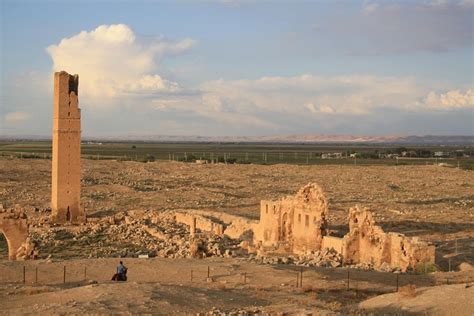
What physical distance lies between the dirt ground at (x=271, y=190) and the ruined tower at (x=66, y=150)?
3.86 meters

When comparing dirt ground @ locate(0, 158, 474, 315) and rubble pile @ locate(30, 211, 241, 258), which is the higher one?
dirt ground @ locate(0, 158, 474, 315)

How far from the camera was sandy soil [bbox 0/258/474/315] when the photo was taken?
12.8 meters

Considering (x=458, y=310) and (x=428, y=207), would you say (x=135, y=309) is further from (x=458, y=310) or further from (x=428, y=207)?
(x=428, y=207)

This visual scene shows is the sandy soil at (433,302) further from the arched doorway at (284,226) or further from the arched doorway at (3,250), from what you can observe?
the arched doorway at (3,250)

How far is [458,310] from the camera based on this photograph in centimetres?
1212

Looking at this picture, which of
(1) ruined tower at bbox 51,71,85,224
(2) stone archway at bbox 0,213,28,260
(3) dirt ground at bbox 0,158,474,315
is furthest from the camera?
(1) ruined tower at bbox 51,71,85,224

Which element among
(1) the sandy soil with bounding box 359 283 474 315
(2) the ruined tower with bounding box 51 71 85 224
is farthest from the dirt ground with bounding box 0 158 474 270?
(1) the sandy soil with bounding box 359 283 474 315

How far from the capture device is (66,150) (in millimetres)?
31344

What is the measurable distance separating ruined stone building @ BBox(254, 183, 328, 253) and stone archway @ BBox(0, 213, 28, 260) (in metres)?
8.89

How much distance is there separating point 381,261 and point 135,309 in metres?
10.5

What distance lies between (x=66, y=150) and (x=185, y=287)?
1822cm

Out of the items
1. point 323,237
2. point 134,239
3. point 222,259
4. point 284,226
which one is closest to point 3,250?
point 134,239

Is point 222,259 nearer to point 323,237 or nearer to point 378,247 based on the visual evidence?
point 323,237

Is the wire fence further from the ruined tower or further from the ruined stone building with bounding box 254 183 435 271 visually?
the ruined tower
